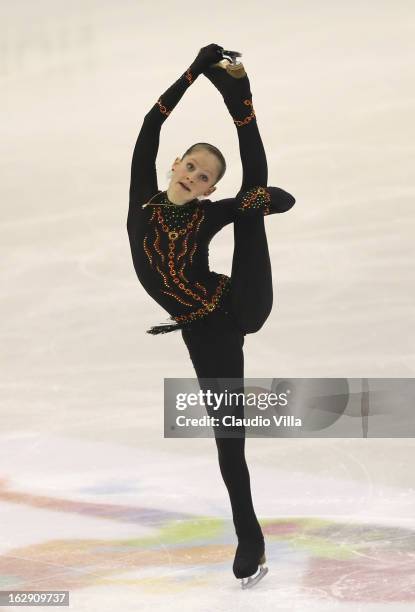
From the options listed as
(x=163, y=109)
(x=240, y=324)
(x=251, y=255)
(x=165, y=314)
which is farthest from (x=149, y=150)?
(x=165, y=314)

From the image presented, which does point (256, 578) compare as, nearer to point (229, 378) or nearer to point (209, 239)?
point (229, 378)

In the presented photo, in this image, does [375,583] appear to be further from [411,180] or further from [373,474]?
[411,180]

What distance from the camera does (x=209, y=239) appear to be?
3764mm

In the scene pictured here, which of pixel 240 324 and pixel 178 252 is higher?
pixel 178 252

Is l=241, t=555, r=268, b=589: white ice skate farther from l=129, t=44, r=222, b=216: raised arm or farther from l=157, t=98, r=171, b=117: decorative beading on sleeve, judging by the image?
l=157, t=98, r=171, b=117: decorative beading on sleeve

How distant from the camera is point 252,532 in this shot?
3859 mm

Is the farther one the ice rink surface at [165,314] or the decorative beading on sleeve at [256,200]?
the ice rink surface at [165,314]

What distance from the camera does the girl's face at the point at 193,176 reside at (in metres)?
3.68

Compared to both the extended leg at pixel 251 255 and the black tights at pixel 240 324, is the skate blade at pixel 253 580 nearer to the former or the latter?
the black tights at pixel 240 324

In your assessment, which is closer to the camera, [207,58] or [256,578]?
[207,58]

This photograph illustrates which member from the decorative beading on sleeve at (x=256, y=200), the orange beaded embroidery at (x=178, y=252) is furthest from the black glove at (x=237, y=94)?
the orange beaded embroidery at (x=178, y=252)

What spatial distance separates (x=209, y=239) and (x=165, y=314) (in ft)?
8.37

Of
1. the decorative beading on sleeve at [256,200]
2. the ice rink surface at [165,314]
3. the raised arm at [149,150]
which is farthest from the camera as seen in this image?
the ice rink surface at [165,314]

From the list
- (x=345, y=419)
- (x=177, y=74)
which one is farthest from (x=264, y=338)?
(x=177, y=74)
